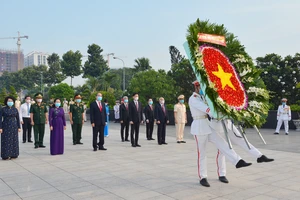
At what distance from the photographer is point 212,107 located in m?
4.54

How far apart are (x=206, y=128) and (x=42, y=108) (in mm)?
7062

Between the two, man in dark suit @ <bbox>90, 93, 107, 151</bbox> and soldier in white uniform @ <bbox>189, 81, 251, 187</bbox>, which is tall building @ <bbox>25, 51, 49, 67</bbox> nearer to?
man in dark suit @ <bbox>90, 93, 107, 151</bbox>

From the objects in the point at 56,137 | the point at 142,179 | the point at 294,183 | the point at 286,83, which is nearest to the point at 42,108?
the point at 56,137

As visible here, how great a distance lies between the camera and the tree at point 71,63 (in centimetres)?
5116

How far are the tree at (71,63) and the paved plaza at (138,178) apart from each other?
144ft

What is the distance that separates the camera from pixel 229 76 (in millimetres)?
5000

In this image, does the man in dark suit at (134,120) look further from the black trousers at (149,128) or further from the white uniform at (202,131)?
the white uniform at (202,131)

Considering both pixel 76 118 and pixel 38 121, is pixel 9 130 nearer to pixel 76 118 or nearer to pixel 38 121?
pixel 38 121

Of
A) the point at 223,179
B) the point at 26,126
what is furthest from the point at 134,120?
the point at 223,179

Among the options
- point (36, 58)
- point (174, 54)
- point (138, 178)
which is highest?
point (36, 58)

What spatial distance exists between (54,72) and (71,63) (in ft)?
27.6

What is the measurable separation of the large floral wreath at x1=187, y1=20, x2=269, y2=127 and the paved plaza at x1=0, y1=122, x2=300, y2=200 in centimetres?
112

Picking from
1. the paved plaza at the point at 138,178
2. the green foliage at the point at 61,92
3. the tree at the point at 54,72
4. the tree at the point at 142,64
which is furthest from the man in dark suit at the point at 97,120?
the tree at the point at 54,72

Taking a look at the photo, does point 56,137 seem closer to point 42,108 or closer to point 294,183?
point 42,108
